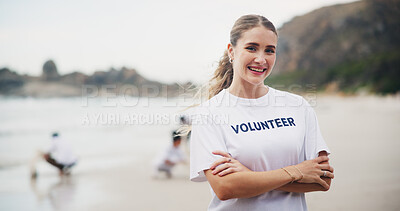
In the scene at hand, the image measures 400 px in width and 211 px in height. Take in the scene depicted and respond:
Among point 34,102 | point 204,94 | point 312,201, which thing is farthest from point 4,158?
point 34,102

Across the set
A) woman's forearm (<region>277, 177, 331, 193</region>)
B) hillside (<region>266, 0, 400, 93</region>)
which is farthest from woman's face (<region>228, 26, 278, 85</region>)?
hillside (<region>266, 0, 400, 93</region>)

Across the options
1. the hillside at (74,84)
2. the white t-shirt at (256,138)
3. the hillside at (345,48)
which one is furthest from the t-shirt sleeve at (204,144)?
the hillside at (74,84)

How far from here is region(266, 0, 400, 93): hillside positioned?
93.9 feet

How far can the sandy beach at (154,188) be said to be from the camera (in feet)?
16.1

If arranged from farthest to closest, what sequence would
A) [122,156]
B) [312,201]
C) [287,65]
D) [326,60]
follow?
[287,65], [326,60], [122,156], [312,201]

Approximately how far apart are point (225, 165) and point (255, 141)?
0.58 ft

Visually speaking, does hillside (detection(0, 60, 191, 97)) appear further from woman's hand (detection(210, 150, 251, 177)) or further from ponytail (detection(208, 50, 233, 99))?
woman's hand (detection(210, 150, 251, 177))

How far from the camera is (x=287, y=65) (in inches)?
1802

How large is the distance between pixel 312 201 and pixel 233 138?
353 centimetres

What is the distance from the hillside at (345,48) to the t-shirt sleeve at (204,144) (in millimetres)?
24713

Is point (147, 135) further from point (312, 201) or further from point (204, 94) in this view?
point (204, 94)

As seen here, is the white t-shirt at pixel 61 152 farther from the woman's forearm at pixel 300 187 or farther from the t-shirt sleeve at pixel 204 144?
the woman's forearm at pixel 300 187

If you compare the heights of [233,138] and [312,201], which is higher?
[233,138]

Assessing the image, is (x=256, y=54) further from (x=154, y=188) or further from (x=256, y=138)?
(x=154, y=188)
